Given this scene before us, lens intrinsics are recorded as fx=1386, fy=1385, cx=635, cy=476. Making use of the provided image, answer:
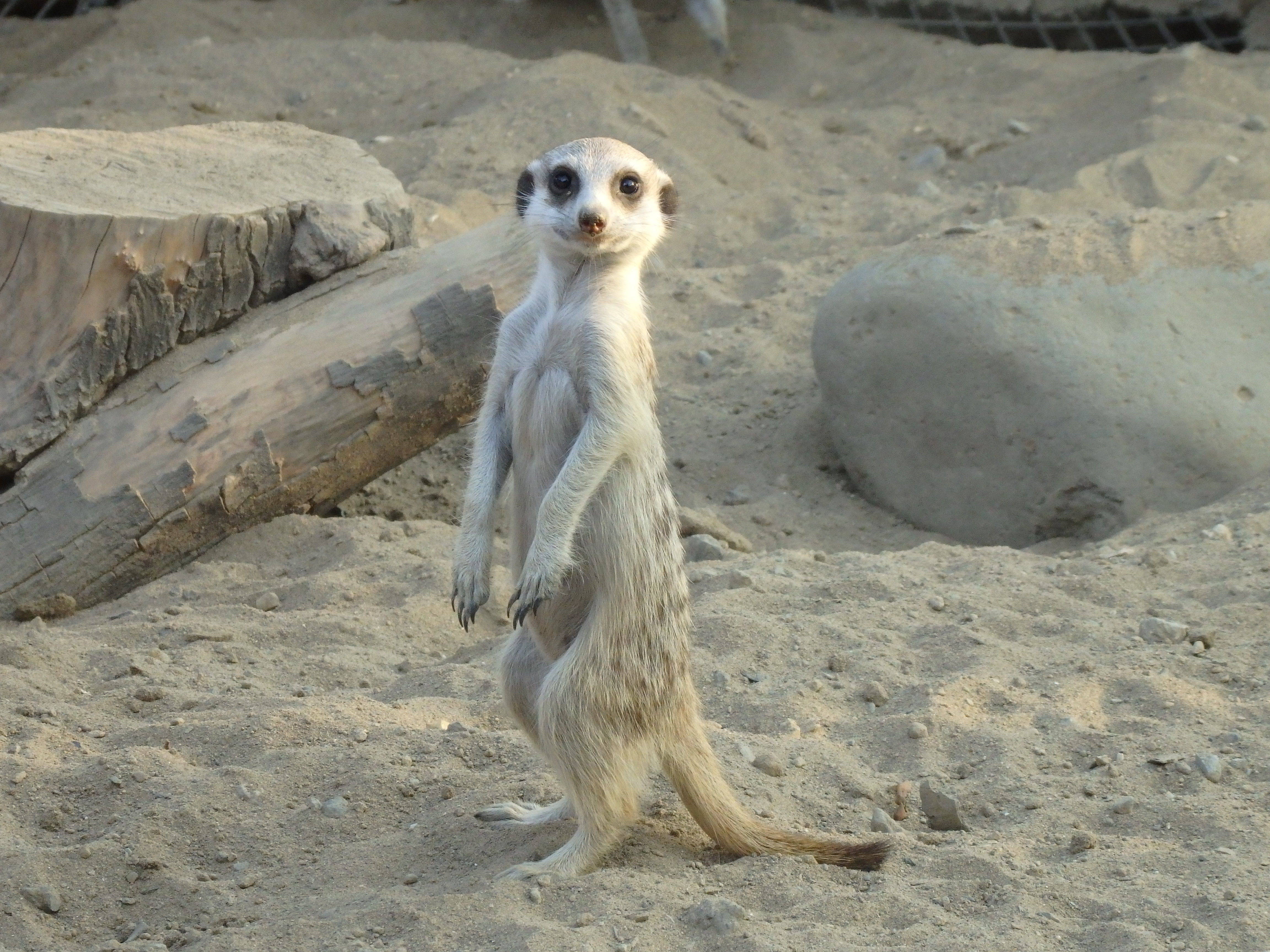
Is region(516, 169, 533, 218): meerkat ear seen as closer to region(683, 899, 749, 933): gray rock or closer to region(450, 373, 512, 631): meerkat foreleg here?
region(450, 373, 512, 631): meerkat foreleg

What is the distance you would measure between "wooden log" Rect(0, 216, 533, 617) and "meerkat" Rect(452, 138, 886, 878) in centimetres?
101

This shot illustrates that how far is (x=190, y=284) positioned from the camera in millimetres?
3537

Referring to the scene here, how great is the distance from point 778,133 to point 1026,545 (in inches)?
129

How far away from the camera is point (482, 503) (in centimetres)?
264

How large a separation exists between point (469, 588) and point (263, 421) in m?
1.22

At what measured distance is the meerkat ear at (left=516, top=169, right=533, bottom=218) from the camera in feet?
8.87

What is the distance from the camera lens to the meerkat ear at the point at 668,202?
9.13ft

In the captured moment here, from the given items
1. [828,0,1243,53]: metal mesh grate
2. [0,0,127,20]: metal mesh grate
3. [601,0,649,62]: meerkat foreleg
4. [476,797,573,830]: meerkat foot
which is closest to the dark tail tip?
[476,797,573,830]: meerkat foot

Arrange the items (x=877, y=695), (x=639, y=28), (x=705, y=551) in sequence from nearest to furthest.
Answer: (x=877, y=695) < (x=705, y=551) < (x=639, y=28)

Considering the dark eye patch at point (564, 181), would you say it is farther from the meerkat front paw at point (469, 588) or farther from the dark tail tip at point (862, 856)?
the dark tail tip at point (862, 856)

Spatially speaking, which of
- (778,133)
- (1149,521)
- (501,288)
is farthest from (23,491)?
(778,133)

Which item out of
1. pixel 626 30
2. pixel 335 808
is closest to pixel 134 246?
pixel 335 808

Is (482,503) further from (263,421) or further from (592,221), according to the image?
(263,421)

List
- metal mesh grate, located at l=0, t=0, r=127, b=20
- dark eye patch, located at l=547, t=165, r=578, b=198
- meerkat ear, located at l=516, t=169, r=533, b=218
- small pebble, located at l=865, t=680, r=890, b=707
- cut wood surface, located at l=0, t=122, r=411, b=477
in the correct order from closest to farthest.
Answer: dark eye patch, located at l=547, t=165, r=578, b=198
meerkat ear, located at l=516, t=169, r=533, b=218
small pebble, located at l=865, t=680, r=890, b=707
cut wood surface, located at l=0, t=122, r=411, b=477
metal mesh grate, located at l=0, t=0, r=127, b=20
